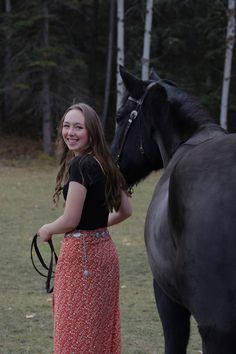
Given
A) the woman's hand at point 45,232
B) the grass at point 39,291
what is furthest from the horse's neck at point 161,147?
the grass at point 39,291

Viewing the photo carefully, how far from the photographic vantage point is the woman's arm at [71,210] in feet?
10.8

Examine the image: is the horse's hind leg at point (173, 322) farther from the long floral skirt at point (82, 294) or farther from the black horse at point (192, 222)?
the long floral skirt at point (82, 294)

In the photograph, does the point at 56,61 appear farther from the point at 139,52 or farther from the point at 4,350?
the point at 4,350

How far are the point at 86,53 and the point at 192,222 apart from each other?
2696 centimetres

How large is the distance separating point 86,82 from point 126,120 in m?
24.7

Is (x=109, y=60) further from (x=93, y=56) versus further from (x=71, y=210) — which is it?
(x=71, y=210)

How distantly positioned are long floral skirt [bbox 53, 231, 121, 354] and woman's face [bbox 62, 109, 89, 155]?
1.70 feet

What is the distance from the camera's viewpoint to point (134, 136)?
3.73 metres

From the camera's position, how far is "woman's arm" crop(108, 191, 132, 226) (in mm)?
3672

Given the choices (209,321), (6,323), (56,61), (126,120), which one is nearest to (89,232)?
(126,120)

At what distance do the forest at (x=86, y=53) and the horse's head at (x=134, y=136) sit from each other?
1748cm

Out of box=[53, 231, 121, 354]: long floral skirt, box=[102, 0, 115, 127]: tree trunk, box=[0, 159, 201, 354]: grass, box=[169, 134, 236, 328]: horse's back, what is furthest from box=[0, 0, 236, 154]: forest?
box=[169, 134, 236, 328]: horse's back

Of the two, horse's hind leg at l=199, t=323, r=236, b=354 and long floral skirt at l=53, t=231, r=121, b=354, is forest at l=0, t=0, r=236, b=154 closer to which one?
long floral skirt at l=53, t=231, r=121, b=354

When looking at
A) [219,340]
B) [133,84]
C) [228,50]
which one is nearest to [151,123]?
[133,84]
